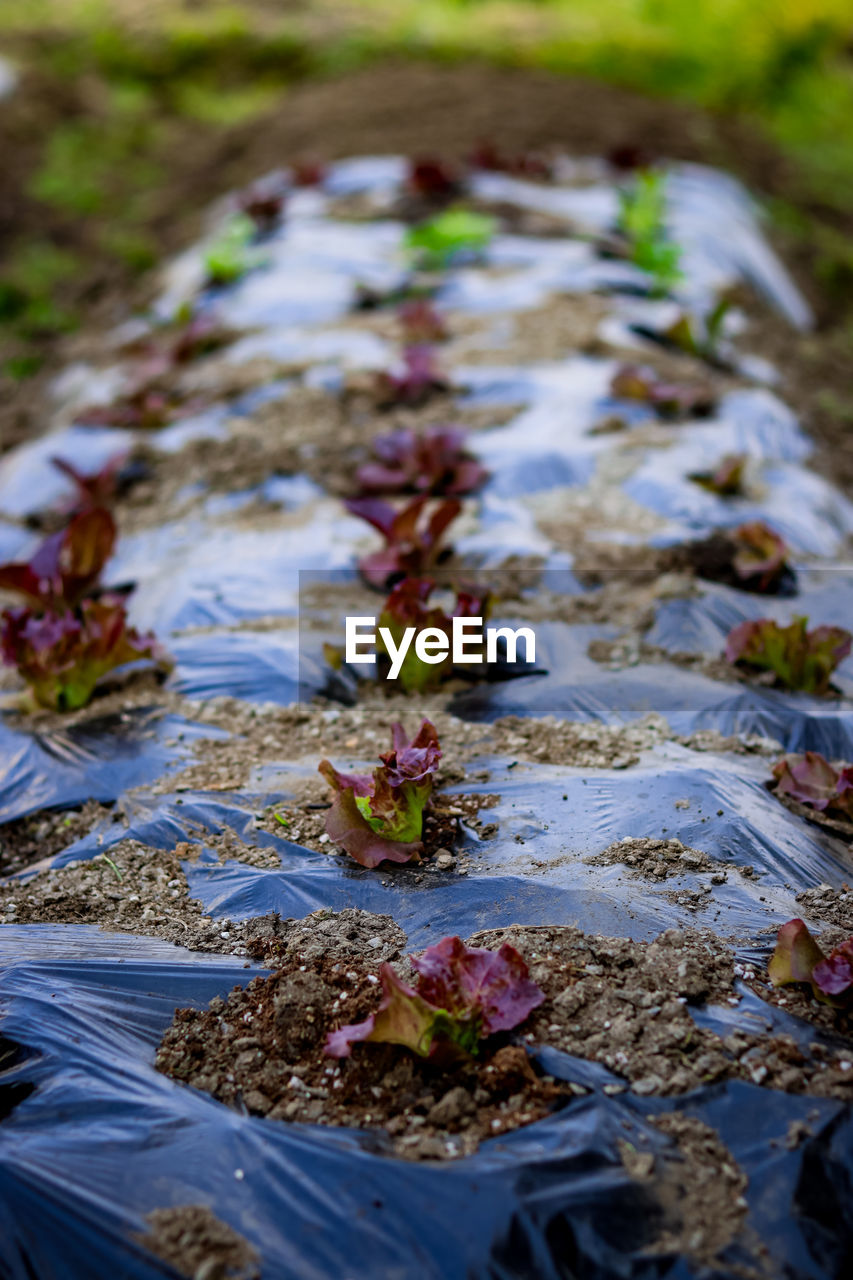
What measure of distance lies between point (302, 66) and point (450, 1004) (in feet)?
35.8

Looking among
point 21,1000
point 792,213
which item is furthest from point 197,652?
point 792,213

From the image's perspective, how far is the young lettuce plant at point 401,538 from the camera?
8.73ft

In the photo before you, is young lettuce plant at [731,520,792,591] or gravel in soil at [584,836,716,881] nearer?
gravel in soil at [584,836,716,881]

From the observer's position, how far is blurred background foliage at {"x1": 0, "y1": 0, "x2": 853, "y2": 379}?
8.09m

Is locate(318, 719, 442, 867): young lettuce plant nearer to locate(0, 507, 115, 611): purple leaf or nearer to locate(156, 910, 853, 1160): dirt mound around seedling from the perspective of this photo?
locate(156, 910, 853, 1160): dirt mound around seedling

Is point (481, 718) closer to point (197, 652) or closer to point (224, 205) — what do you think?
point (197, 652)

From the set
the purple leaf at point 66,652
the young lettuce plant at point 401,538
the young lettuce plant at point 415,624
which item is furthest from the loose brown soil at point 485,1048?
the young lettuce plant at point 401,538

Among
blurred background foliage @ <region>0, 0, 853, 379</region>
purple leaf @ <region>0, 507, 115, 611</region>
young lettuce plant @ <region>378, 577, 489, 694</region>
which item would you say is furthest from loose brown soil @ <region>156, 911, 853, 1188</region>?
blurred background foliage @ <region>0, 0, 853, 379</region>

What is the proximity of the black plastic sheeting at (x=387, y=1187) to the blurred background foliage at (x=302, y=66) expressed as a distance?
745 cm

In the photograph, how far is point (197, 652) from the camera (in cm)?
247

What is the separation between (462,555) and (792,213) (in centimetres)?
608

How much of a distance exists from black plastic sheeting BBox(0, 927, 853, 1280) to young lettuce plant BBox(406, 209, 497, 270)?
4.38 metres

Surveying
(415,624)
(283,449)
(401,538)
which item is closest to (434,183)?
(283,449)

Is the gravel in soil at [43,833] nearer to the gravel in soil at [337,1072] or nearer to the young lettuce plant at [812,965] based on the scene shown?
the gravel in soil at [337,1072]
